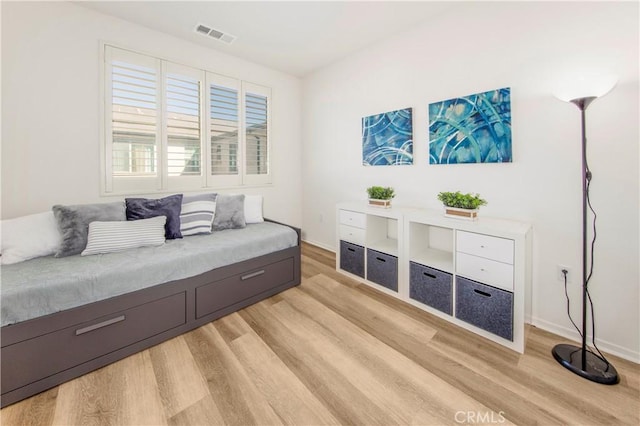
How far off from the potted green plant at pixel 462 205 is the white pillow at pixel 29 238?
3053 millimetres

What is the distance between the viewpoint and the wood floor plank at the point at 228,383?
1.36 m

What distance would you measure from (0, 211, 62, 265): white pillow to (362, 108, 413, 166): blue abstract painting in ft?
9.93

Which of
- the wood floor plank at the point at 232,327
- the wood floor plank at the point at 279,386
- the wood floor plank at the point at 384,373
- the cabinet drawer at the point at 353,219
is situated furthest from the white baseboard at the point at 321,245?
the wood floor plank at the point at 279,386

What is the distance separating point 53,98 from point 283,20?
2.26m

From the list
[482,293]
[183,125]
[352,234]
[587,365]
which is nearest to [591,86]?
[482,293]

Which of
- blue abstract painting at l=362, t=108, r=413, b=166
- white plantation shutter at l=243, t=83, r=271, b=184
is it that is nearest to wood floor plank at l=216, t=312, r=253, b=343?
white plantation shutter at l=243, t=83, r=271, b=184

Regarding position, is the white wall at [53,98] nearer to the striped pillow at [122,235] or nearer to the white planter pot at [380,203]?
the striped pillow at [122,235]

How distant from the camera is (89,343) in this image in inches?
64.7

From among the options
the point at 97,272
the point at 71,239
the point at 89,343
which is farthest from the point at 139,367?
the point at 71,239

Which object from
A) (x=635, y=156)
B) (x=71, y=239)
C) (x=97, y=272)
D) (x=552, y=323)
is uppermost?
(x=635, y=156)

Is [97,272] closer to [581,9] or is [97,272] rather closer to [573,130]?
[573,130]

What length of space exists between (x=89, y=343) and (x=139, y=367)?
325 mm

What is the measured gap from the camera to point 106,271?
1738 millimetres

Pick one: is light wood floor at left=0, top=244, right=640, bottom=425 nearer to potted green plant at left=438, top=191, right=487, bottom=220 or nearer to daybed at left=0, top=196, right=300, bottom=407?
daybed at left=0, top=196, right=300, bottom=407
